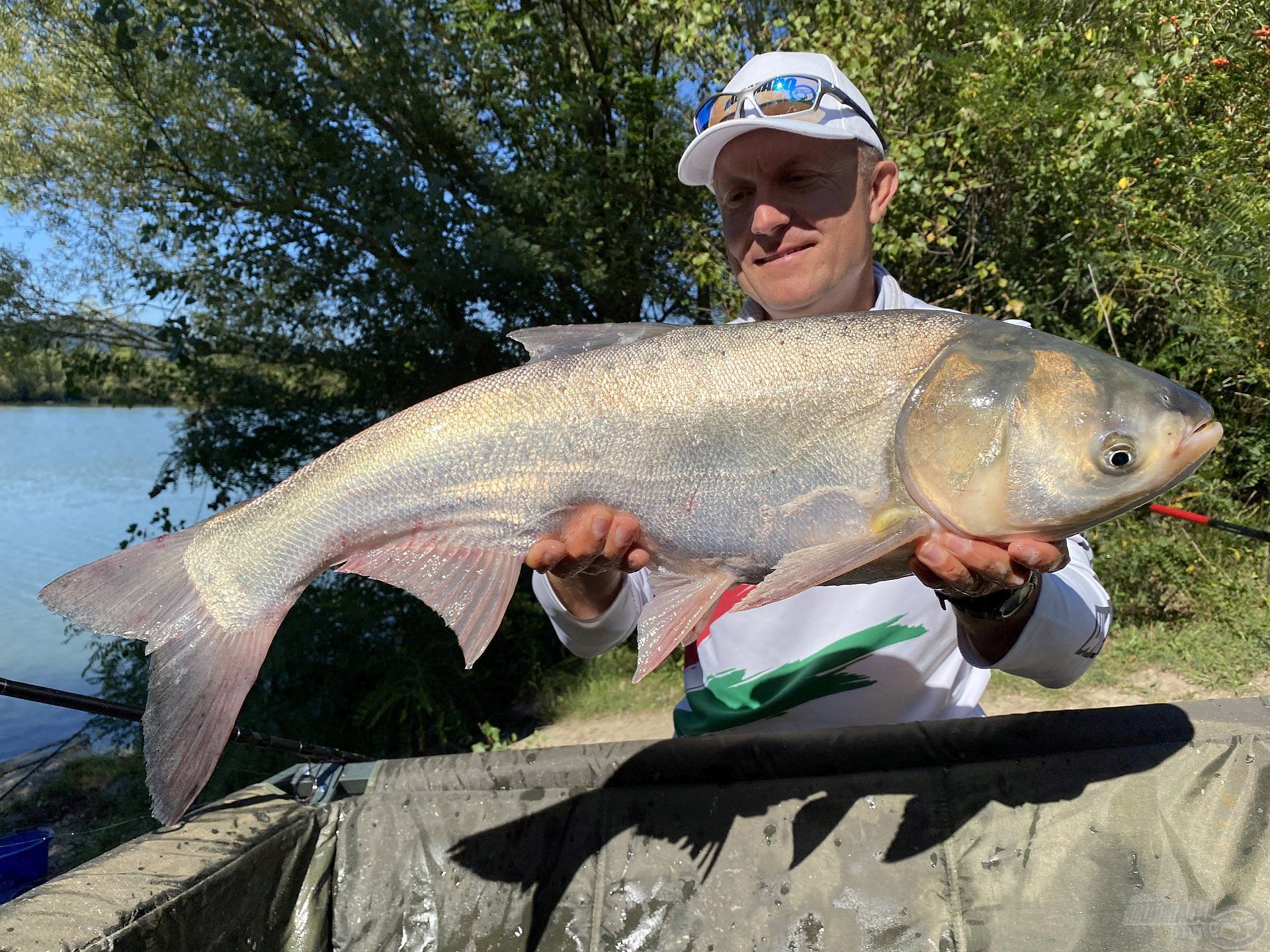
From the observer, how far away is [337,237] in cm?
654

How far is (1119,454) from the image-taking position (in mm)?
1578

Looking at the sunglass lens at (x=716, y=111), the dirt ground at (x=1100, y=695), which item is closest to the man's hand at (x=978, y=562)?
the sunglass lens at (x=716, y=111)

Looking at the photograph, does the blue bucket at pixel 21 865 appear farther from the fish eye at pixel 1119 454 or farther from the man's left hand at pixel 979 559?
the fish eye at pixel 1119 454

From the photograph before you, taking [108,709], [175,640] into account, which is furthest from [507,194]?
[175,640]

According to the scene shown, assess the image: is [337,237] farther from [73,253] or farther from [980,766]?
[980,766]

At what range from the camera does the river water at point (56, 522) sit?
7.67m

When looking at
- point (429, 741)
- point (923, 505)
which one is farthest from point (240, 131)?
point (923, 505)

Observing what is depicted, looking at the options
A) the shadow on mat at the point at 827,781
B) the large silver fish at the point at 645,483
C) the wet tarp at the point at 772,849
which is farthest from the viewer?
the shadow on mat at the point at 827,781

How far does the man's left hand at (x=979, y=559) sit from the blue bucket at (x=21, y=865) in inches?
113

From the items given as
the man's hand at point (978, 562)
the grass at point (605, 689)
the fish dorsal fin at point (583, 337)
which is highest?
the fish dorsal fin at point (583, 337)

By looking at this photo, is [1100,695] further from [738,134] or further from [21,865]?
[21,865]

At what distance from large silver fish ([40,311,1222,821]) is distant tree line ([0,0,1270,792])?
14.8 feet

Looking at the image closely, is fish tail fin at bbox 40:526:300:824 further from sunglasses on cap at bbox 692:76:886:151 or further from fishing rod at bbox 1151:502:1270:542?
fishing rod at bbox 1151:502:1270:542

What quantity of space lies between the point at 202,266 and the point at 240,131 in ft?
3.48
